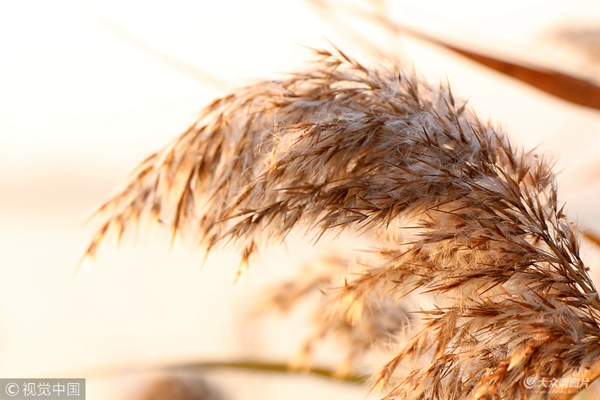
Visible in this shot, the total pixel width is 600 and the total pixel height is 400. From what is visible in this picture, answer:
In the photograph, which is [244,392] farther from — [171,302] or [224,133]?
[224,133]

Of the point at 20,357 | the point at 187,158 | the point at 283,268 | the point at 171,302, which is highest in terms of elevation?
the point at 187,158

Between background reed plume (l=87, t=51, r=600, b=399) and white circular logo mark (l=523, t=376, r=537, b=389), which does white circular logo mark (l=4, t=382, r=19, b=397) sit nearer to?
background reed plume (l=87, t=51, r=600, b=399)

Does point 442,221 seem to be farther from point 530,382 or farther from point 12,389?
point 12,389

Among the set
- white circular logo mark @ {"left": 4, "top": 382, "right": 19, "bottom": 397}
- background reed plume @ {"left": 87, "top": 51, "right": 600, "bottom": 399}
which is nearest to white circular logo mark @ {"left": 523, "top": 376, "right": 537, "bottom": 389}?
background reed plume @ {"left": 87, "top": 51, "right": 600, "bottom": 399}

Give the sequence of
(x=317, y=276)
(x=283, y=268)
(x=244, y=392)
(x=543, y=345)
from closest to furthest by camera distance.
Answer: (x=543, y=345) → (x=317, y=276) → (x=283, y=268) → (x=244, y=392)

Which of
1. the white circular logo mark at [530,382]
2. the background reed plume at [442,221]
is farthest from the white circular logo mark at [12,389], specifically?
the white circular logo mark at [530,382]

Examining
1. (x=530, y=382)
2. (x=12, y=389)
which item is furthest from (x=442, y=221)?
(x=12, y=389)

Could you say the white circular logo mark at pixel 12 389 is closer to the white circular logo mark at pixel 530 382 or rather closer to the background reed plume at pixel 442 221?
the background reed plume at pixel 442 221

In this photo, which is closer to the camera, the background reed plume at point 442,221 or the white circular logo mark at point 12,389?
the background reed plume at point 442,221

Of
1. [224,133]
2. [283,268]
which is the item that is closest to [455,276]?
[224,133]
